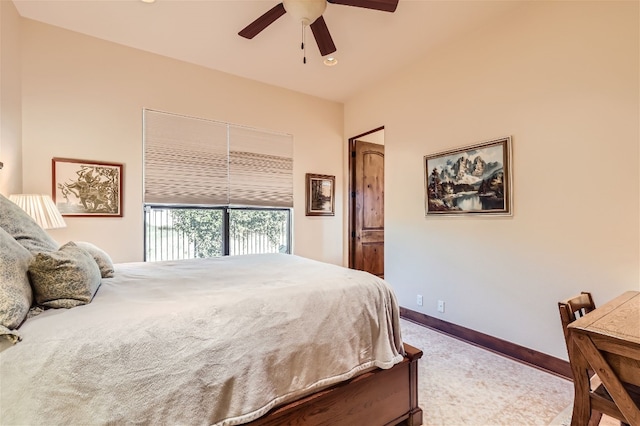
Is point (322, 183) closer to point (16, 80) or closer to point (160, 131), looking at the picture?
point (160, 131)

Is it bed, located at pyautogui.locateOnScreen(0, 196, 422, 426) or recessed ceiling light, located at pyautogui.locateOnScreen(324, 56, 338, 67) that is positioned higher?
recessed ceiling light, located at pyautogui.locateOnScreen(324, 56, 338, 67)

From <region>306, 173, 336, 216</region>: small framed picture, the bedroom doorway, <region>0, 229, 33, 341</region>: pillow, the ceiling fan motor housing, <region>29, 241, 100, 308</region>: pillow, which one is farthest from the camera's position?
the bedroom doorway

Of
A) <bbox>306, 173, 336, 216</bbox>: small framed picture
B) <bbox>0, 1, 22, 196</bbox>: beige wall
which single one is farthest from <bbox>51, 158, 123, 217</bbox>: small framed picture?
<bbox>306, 173, 336, 216</bbox>: small framed picture

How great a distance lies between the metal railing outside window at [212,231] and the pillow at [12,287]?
7.33 ft

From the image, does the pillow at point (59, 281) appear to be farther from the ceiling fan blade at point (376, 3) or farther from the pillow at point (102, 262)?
the ceiling fan blade at point (376, 3)

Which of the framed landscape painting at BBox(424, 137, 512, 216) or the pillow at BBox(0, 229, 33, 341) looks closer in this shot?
the pillow at BBox(0, 229, 33, 341)

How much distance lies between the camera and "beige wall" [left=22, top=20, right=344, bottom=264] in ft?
8.89

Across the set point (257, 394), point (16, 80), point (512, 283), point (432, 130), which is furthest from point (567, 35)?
point (16, 80)

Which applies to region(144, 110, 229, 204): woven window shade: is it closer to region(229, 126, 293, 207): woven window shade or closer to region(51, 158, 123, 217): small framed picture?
region(229, 126, 293, 207): woven window shade

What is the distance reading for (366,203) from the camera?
4.65 m

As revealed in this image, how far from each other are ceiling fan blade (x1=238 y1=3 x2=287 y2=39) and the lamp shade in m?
2.04

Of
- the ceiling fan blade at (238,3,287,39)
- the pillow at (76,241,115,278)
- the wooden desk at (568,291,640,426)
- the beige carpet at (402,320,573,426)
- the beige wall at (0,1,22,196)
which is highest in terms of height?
the ceiling fan blade at (238,3,287,39)

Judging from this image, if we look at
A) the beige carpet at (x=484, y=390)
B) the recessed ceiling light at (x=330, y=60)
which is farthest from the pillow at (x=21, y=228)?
the recessed ceiling light at (x=330, y=60)

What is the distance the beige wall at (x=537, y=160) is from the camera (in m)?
2.08
